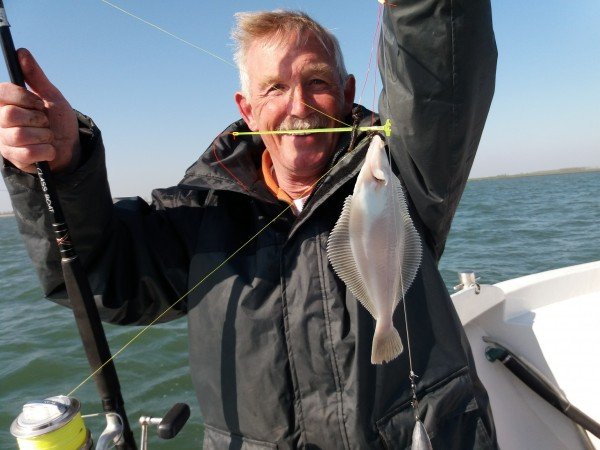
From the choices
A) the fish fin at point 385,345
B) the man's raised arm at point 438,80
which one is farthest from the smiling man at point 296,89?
the fish fin at point 385,345

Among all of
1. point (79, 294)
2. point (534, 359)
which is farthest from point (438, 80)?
point (534, 359)

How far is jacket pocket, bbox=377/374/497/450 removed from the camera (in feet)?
6.51

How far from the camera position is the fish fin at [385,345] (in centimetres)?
188

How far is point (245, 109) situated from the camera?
9.35 ft

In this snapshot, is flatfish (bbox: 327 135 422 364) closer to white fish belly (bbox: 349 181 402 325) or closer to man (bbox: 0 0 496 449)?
white fish belly (bbox: 349 181 402 325)

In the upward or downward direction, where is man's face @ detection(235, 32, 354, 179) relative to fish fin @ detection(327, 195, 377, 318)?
upward

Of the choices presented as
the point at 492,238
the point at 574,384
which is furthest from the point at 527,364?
the point at 492,238

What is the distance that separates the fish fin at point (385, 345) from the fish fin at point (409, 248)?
227 mm

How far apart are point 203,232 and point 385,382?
1210 millimetres

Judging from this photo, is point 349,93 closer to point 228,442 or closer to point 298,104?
point 298,104

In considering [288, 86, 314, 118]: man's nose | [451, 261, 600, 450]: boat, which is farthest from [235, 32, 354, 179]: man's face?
[451, 261, 600, 450]: boat

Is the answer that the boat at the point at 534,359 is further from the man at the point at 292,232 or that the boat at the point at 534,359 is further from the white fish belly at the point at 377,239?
the white fish belly at the point at 377,239

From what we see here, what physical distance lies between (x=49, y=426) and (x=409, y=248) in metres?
1.66

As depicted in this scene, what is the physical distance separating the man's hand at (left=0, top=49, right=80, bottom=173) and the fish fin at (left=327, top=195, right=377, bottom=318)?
4.32 feet
